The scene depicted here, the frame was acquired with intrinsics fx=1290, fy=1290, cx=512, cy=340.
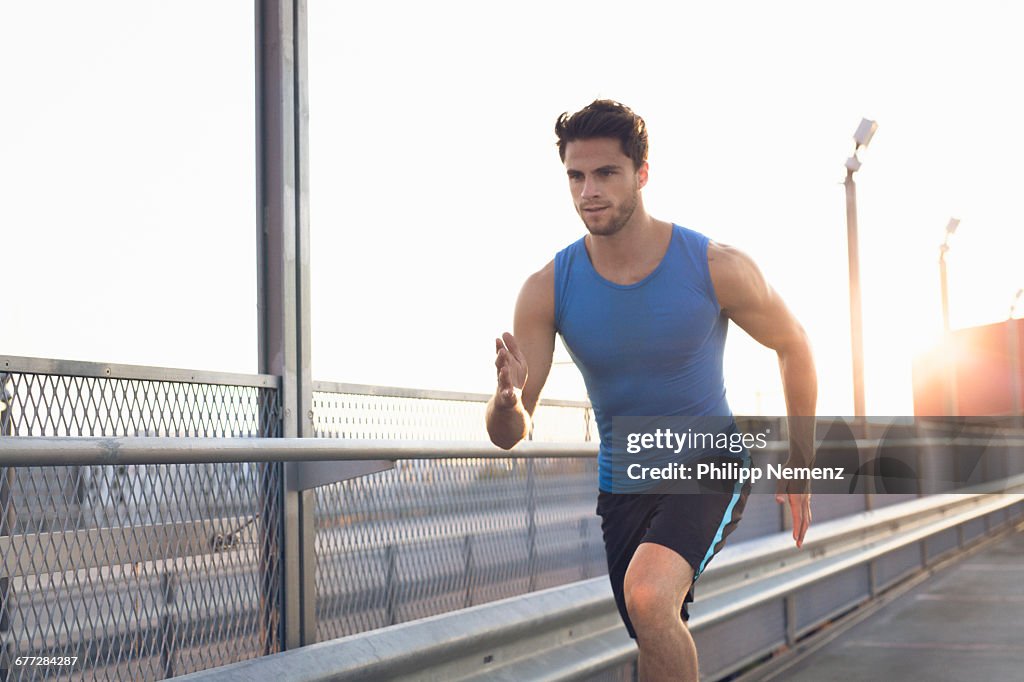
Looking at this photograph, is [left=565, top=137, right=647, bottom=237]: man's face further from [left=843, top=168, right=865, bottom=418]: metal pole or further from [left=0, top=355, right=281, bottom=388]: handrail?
[left=843, top=168, right=865, bottom=418]: metal pole

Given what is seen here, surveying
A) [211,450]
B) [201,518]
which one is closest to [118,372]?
[211,450]

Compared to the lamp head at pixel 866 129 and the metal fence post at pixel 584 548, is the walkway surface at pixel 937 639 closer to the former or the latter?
the metal fence post at pixel 584 548

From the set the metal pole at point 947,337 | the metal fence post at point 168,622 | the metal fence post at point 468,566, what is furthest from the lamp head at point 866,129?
the metal fence post at point 168,622

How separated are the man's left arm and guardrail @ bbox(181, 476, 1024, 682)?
835 mm

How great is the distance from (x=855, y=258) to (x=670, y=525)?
506 inches

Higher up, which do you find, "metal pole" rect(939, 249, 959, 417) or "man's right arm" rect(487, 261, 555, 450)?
"metal pole" rect(939, 249, 959, 417)

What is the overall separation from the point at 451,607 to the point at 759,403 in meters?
35.2

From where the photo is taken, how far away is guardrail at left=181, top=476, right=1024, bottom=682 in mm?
3344

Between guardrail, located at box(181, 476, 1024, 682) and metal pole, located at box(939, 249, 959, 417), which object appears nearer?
guardrail, located at box(181, 476, 1024, 682)

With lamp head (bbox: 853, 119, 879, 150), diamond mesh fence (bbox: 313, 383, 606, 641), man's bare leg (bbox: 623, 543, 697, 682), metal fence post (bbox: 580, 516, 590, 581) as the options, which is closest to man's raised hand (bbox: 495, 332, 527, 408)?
diamond mesh fence (bbox: 313, 383, 606, 641)

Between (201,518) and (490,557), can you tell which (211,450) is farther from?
(490,557)

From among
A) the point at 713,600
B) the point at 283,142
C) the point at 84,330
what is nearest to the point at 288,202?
the point at 283,142

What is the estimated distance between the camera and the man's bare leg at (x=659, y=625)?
3.67 metres

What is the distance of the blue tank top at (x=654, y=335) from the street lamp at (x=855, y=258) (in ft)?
39.3
